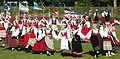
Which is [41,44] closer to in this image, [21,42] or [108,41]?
[21,42]

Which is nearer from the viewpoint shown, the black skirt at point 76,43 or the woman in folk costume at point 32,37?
the black skirt at point 76,43

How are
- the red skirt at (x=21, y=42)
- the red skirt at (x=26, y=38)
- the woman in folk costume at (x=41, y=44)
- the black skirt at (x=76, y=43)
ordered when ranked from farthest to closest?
the red skirt at (x=21, y=42) → the red skirt at (x=26, y=38) → the woman in folk costume at (x=41, y=44) → the black skirt at (x=76, y=43)

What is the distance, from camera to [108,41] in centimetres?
1650

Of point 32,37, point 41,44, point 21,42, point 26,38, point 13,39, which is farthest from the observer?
point 13,39

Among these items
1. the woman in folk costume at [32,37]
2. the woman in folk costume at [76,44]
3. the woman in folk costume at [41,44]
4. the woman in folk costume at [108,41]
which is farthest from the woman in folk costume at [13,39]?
the woman in folk costume at [108,41]

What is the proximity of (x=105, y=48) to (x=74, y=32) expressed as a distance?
1470 millimetres

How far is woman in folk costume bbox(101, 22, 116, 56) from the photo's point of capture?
647 inches

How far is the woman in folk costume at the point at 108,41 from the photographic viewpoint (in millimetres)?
16422

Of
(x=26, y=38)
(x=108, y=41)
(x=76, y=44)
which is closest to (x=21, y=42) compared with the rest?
(x=26, y=38)

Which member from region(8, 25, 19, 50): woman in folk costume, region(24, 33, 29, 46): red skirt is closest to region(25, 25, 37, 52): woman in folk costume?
region(24, 33, 29, 46): red skirt

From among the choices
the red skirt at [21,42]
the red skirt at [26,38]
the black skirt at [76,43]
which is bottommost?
the red skirt at [21,42]

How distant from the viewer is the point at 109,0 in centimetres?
5547

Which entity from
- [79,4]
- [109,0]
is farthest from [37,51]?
[109,0]

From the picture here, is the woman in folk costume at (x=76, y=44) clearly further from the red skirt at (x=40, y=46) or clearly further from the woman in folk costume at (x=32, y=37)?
the woman in folk costume at (x=32, y=37)
